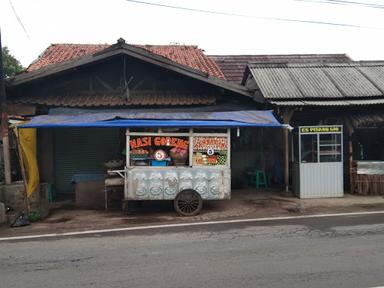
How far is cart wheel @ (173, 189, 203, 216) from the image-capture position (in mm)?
9930

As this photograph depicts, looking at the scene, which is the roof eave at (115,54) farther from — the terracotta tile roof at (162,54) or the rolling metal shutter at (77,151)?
the terracotta tile roof at (162,54)

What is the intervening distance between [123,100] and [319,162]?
6210 millimetres

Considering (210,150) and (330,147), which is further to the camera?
(330,147)

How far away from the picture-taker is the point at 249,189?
13555 mm

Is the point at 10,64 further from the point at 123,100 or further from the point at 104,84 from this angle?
the point at 123,100

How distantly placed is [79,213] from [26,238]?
2554mm

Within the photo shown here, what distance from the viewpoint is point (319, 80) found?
13562 millimetres

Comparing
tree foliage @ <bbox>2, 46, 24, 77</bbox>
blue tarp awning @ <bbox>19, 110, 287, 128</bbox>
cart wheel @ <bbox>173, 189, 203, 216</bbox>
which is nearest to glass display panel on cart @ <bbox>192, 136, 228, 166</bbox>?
blue tarp awning @ <bbox>19, 110, 287, 128</bbox>

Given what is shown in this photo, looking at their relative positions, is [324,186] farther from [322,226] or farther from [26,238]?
[26,238]

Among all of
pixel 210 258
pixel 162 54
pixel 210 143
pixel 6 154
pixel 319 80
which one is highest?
pixel 162 54

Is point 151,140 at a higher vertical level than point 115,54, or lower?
lower

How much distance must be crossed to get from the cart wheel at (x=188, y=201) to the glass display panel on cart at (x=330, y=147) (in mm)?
4321

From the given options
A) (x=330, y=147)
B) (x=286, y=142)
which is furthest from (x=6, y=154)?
(x=330, y=147)

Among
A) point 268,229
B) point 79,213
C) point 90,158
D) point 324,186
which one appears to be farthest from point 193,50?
point 268,229
